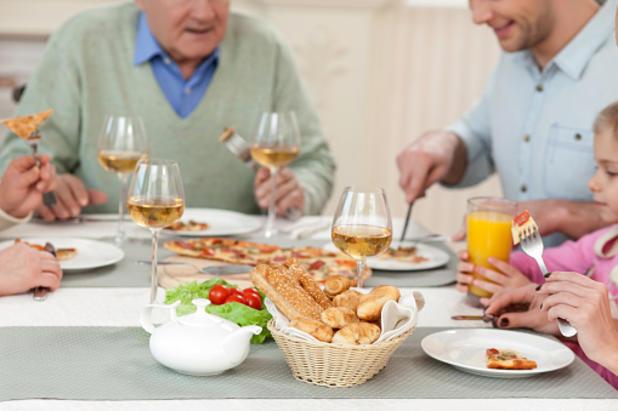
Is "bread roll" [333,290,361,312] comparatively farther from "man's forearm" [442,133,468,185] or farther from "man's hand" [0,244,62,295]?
"man's forearm" [442,133,468,185]

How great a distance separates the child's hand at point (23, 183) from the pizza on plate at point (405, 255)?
2.38 feet

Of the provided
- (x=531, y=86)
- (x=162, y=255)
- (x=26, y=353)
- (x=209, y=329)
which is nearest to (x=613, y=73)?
(x=531, y=86)

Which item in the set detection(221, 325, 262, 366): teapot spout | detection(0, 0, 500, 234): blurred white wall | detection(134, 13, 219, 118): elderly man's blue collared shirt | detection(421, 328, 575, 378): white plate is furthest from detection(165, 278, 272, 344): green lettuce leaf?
detection(0, 0, 500, 234): blurred white wall

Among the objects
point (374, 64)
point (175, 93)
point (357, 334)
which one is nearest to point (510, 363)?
point (357, 334)

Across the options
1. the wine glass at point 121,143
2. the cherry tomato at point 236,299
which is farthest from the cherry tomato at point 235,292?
the wine glass at point 121,143

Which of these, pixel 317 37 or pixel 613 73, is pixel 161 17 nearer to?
pixel 613 73

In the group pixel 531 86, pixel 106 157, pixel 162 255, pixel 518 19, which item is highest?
pixel 518 19

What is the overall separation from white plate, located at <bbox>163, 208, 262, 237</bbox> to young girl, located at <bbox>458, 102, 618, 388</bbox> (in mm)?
597

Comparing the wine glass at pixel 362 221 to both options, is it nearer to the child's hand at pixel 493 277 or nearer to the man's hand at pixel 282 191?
the child's hand at pixel 493 277

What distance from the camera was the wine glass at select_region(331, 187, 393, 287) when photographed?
1.50m

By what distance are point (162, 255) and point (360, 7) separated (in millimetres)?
2253

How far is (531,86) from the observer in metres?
2.52

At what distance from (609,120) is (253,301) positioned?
0.79 meters

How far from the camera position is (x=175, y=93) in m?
2.82
